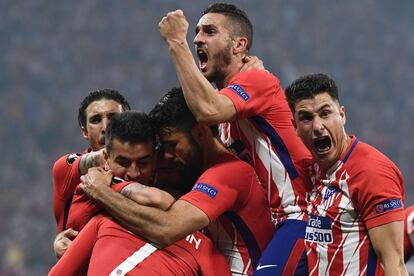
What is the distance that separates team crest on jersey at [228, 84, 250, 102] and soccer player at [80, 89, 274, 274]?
23 centimetres

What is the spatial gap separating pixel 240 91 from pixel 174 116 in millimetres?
377

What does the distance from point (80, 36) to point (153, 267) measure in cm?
1383

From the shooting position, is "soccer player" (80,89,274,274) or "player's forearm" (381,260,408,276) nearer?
"player's forearm" (381,260,408,276)

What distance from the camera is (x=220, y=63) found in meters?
4.57

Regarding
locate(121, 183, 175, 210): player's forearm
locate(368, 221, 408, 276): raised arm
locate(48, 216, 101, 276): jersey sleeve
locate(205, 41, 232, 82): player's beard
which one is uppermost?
locate(205, 41, 232, 82): player's beard

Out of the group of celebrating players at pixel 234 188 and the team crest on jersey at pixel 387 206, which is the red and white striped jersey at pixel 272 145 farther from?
the team crest on jersey at pixel 387 206

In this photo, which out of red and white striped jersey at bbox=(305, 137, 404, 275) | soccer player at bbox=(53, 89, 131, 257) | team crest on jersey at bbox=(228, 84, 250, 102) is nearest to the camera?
red and white striped jersey at bbox=(305, 137, 404, 275)

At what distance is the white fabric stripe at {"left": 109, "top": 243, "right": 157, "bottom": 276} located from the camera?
12.5 ft

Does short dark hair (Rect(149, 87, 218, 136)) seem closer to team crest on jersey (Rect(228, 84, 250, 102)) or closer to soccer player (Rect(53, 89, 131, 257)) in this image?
team crest on jersey (Rect(228, 84, 250, 102))

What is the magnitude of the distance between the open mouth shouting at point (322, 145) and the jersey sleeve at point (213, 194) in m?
0.47

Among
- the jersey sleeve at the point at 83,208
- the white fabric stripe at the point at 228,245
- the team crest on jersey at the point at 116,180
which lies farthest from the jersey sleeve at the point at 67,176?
the white fabric stripe at the point at 228,245

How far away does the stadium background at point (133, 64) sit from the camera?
1471cm

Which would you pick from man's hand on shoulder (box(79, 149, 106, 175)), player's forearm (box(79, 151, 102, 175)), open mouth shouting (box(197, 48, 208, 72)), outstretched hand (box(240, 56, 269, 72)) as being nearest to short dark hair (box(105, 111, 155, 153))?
man's hand on shoulder (box(79, 149, 106, 175))

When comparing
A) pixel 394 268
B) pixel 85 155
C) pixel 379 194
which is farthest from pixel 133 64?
pixel 394 268
